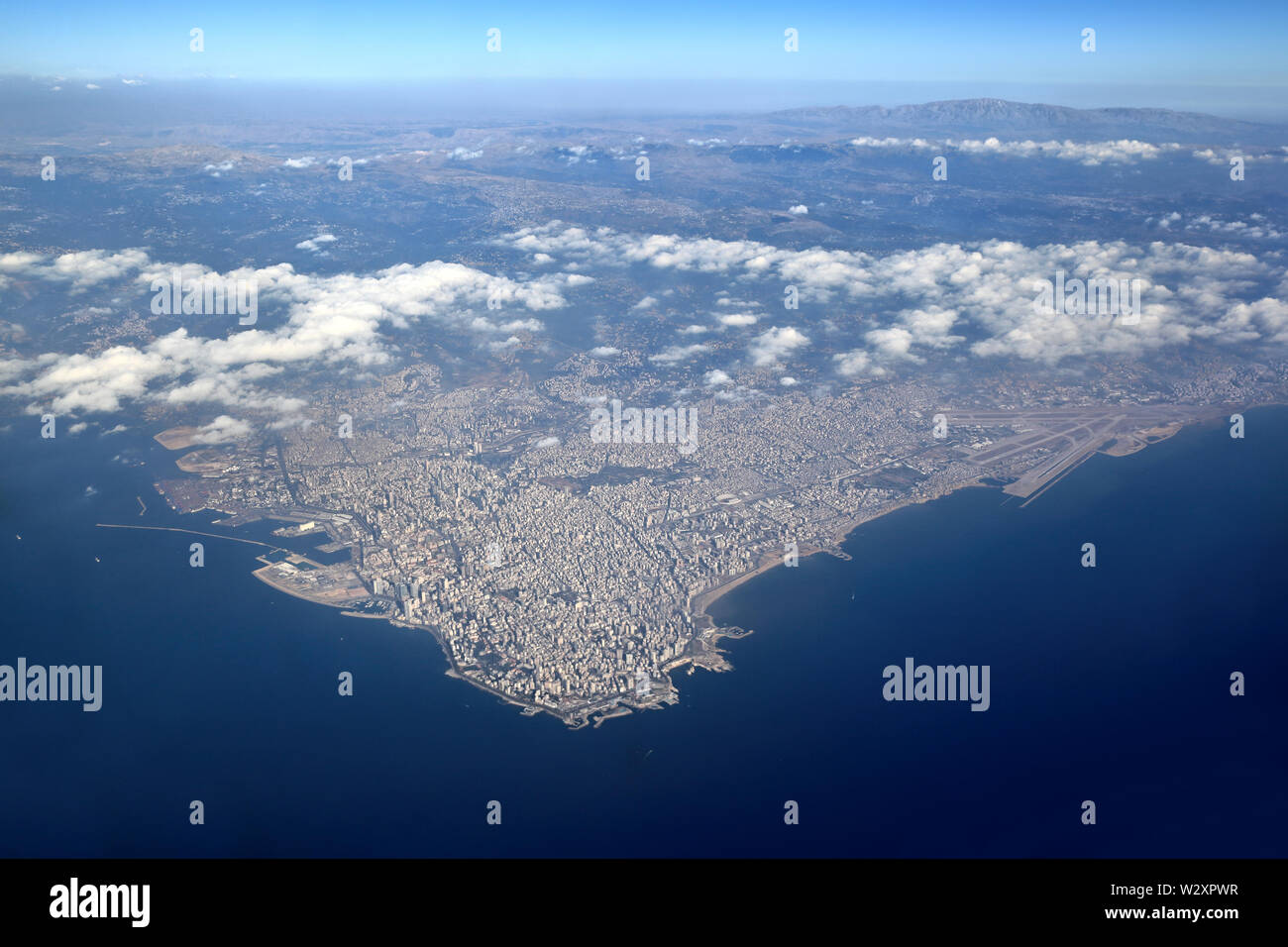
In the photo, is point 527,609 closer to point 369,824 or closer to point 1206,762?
point 369,824

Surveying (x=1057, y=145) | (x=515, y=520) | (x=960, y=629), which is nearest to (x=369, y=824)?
(x=515, y=520)
